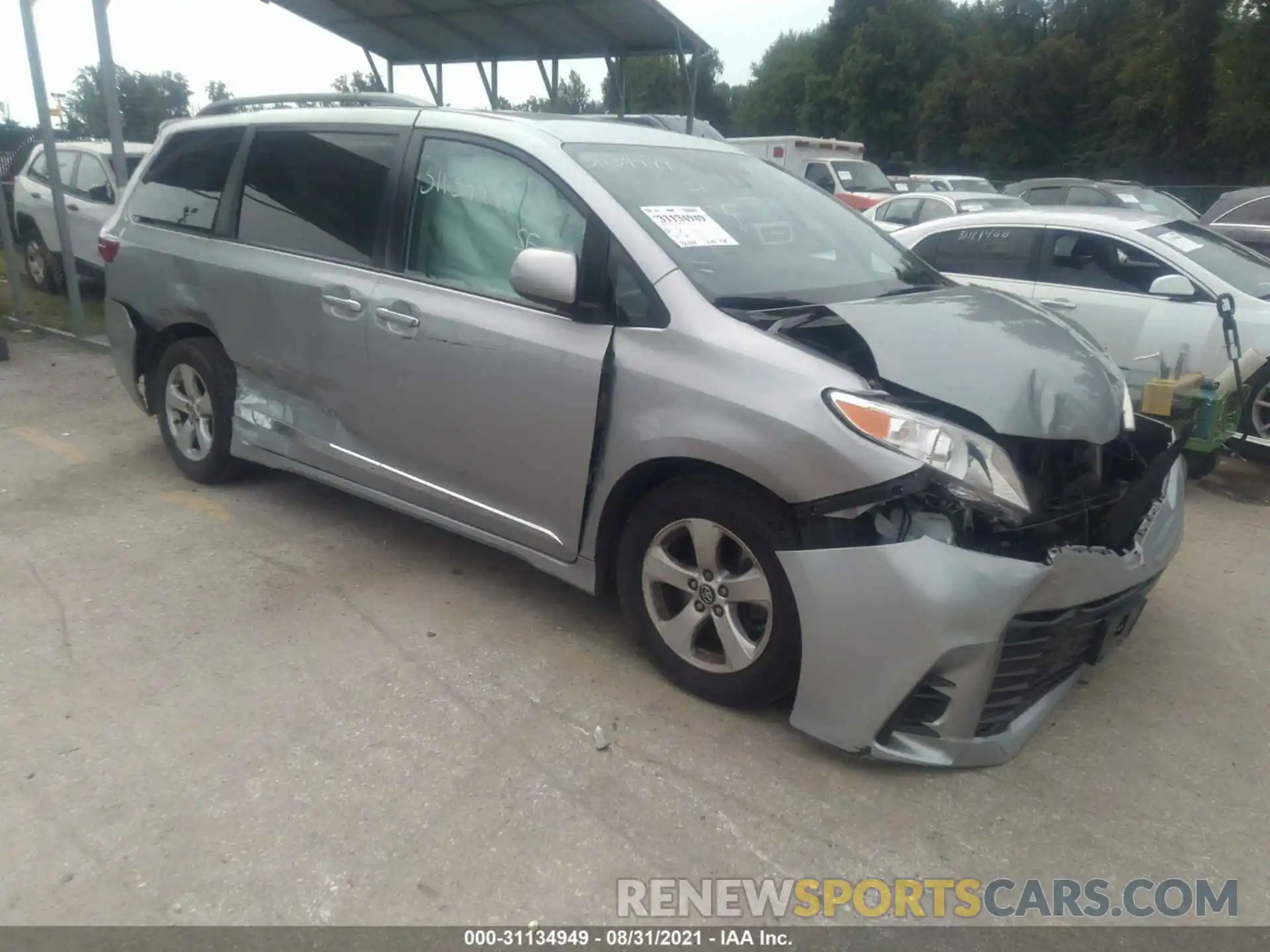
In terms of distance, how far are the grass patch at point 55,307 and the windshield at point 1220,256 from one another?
8.93 meters

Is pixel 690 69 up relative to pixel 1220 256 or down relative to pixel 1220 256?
up

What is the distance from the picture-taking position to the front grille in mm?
2775

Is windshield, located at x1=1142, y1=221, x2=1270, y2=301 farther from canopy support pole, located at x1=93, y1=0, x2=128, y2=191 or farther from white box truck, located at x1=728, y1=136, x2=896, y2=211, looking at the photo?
white box truck, located at x1=728, y1=136, x2=896, y2=211

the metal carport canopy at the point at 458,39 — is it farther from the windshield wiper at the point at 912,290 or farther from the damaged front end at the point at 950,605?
the damaged front end at the point at 950,605

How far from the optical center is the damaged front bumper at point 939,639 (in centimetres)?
267

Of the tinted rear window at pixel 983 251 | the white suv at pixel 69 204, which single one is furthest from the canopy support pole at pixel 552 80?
the tinted rear window at pixel 983 251

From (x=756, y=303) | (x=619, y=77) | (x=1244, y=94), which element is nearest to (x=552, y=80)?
(x=619, y=77)

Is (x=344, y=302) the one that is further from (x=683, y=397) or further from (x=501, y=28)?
(x=501, y=28)

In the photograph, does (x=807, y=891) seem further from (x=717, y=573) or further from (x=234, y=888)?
(x=234, y=888)

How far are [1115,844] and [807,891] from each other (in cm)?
89

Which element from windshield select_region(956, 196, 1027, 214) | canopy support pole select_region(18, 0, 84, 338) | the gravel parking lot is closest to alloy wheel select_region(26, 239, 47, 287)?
canopy support pole select_region(18, 0, 84, 338)

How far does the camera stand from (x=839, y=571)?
2.77 m

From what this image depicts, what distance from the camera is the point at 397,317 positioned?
3873 millimetres

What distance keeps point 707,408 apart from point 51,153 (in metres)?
8.46
